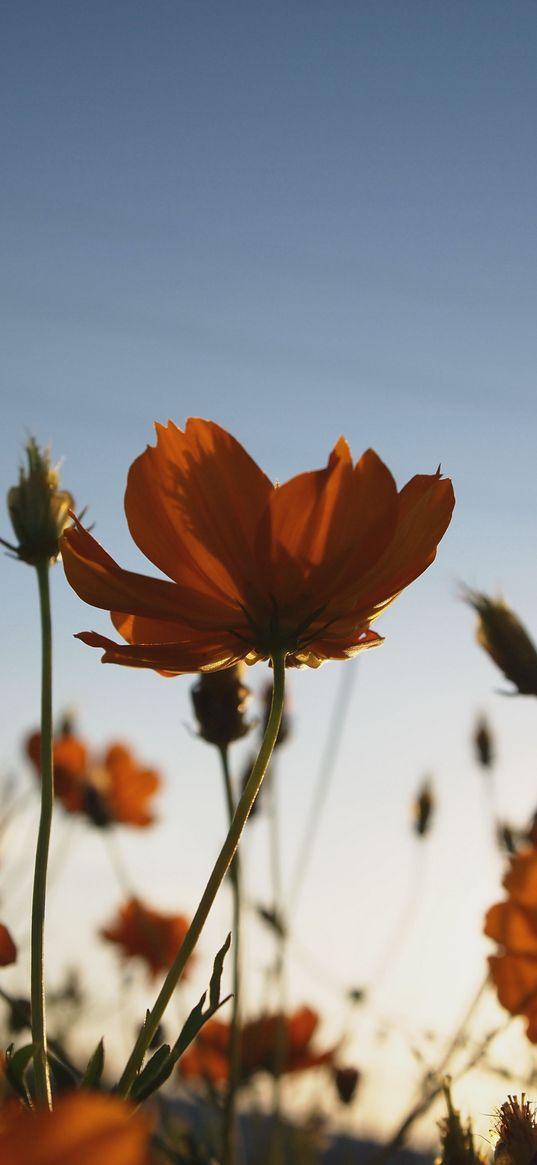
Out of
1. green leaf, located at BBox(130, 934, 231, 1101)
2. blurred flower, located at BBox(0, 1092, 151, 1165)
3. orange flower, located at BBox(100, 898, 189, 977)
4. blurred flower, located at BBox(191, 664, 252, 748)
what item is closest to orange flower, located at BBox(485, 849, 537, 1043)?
blurred flower, located at BBox(191, 664, 252, 748)

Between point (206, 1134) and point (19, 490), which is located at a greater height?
point (19, 490)

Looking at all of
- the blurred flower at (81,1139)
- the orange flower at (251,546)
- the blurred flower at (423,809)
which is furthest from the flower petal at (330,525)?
the blurred flower at (423,809)

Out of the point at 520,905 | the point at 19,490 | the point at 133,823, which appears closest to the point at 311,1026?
the point at 133,823

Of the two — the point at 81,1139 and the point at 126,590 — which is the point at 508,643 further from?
the point at 81,1139

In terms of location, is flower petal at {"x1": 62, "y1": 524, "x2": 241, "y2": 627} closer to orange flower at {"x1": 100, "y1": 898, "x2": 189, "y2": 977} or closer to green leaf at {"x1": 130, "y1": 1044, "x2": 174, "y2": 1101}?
green leaf at {"x1": 130, "y1": 1044, "x2": 174, "y2": 1101}

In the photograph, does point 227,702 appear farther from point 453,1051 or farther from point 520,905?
A: point 453,1051

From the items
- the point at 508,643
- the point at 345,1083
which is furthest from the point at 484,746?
the point at 508,643
